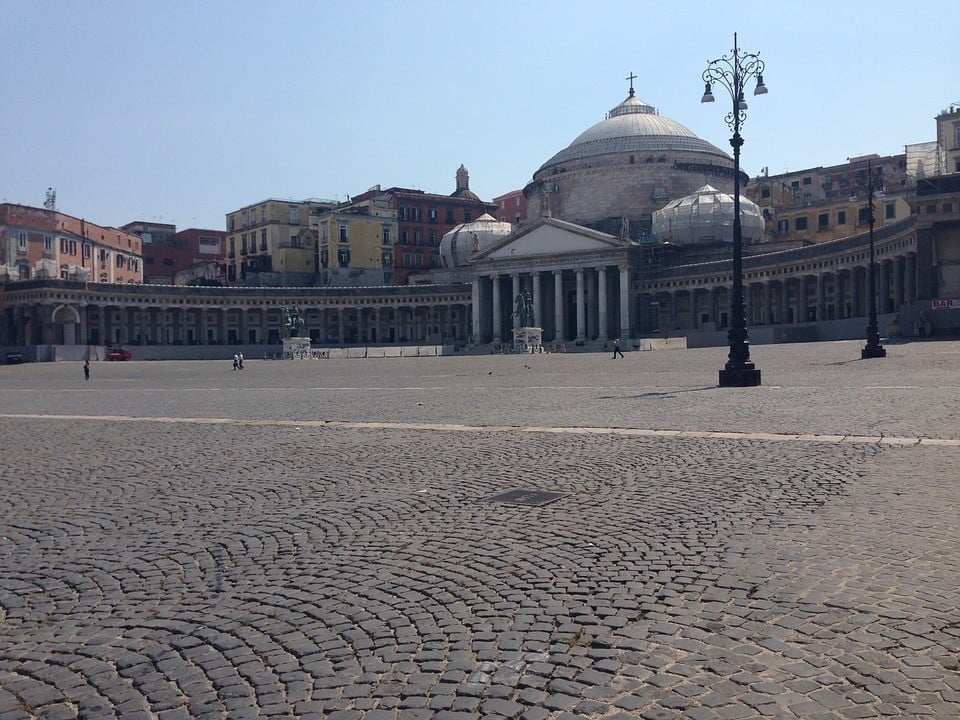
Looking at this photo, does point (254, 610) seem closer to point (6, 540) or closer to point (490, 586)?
point (490, 586)

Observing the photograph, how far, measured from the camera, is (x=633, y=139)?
9400 cm

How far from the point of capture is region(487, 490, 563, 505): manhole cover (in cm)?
763

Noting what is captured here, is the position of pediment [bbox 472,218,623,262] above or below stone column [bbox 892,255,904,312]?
above

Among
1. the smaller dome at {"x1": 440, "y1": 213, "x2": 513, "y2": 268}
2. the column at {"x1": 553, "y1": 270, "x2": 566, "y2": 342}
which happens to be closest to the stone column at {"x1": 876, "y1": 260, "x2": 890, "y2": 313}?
the column at {"x1": 553, "y1": 270, "x2": 566, "y2": 342}

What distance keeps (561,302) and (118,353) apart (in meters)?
41.3

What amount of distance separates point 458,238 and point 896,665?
313 ft

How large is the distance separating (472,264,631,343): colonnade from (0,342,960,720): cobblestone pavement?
70.2 m

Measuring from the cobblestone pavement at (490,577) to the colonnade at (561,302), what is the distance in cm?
7020

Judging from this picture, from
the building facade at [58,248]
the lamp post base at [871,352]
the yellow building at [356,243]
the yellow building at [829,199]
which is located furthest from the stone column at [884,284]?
the building facade at [58,248]

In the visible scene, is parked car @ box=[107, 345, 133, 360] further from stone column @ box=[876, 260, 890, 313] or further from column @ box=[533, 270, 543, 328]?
stone column @ box=[876, 260, 890, 313]

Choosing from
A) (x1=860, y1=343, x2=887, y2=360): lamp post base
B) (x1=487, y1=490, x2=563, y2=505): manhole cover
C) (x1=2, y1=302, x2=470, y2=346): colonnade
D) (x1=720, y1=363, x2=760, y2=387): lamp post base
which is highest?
(x1=2, y1=302, x2=470, y2=346): colonnade

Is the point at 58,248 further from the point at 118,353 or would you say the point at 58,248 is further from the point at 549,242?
the point at 549,242

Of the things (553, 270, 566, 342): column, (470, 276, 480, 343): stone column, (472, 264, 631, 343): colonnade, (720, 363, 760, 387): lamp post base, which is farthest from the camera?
(470, 276, 480, 343): stone column

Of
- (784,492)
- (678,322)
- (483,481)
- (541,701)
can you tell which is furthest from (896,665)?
(678,322)
